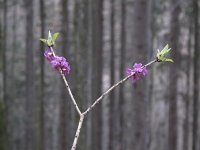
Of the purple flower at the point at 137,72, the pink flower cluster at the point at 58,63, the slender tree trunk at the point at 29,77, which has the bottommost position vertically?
the purple flower at the point at 137,72

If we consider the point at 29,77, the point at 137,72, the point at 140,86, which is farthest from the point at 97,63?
the point at 137,72

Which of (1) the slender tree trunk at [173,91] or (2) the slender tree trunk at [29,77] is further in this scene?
(2) the slender tree trunk at [29,77]

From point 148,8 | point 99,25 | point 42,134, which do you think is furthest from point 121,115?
point 148,8

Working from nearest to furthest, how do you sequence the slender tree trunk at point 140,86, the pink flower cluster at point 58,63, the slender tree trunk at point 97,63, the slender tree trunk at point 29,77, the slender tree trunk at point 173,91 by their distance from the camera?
1. the pink flower cluster at point 58,63
2. the slender tree trunk at point 140,86
3. the slender tree trunk at point 173,91
4. the slender tree trunk at point 97,63
5. the slender tree trunk at point 29,77

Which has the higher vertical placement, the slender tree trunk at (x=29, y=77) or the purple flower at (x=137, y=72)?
the slender tree trunk at (x=29, y=77)

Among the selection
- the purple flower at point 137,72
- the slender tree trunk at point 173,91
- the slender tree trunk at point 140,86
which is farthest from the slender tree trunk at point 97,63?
the purple flower at point 137,72

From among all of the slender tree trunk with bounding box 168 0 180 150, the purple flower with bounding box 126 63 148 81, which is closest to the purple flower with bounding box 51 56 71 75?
the purple flower with bounding box 126 63 148 81

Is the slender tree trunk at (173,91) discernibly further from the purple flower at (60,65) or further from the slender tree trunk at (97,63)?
the purple flower at (60,65)

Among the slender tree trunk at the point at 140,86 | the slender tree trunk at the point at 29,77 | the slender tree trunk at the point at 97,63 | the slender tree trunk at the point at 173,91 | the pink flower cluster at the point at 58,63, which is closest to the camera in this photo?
the pink flower cluster at the point at 58,63

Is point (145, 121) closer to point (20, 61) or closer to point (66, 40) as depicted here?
point (66, 40)
